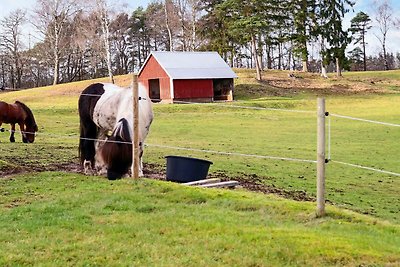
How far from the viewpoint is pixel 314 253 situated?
14.3 feet

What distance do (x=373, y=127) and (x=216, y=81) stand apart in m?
20.0

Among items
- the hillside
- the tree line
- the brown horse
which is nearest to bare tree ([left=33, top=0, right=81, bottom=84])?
the tree line

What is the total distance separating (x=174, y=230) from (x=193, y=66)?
3662 cm

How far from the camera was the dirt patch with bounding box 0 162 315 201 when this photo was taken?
8609mm

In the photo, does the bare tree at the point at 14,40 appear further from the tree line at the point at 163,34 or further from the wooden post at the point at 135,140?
the wooden post at the point at 135,140

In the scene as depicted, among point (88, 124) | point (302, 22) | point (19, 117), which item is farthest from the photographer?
point (302, 22)

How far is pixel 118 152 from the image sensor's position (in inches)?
305

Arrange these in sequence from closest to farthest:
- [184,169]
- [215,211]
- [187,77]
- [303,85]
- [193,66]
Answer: [215,211]
[184,169]
[187,77]
[193,66]
[303,85]

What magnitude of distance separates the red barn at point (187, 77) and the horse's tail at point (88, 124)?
93.9 ft

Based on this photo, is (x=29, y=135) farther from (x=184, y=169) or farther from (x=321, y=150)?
(x=321, y=150)

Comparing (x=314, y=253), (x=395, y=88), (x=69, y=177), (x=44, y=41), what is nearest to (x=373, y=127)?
(x=69, y=177)

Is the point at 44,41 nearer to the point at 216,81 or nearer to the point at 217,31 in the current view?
the point at 217,31

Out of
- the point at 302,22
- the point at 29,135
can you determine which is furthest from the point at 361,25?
the point at 29,135

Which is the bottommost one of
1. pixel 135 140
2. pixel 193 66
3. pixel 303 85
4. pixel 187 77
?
pixel 303 85
